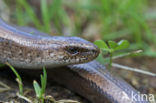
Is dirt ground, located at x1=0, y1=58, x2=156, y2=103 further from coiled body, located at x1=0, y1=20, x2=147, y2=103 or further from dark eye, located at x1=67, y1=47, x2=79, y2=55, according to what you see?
dark eye, located at x1=67, y1=47, x2=79, y2=55

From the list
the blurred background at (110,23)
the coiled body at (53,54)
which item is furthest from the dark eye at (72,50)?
the blurred background at (110,23)

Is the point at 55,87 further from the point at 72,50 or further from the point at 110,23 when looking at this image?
the point at 110,23

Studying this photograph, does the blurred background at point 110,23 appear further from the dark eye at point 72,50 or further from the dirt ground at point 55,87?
the dark eye at point 72,50

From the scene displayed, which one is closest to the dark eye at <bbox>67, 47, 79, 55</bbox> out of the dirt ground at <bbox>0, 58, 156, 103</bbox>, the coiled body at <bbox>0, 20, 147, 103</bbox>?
the coiled body at <bbox>0, 20, 147, 103</bbox>

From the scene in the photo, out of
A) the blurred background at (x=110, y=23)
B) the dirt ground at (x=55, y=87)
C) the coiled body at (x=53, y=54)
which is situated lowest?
the dirt ground at (x=55, y=87)

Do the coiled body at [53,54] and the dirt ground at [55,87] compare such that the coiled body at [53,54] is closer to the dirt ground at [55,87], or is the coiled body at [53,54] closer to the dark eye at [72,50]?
the dark eye at [72,50]

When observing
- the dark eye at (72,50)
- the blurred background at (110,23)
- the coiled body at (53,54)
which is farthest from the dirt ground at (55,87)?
the dark eye at (72,50)

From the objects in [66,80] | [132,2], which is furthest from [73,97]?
Answer: [132,2]

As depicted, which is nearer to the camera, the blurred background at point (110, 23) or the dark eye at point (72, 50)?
the dark eye at point (72, 50)

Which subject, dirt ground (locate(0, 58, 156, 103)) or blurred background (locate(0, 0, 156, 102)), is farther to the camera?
blurred background (locate(0, 0, 156, 102))

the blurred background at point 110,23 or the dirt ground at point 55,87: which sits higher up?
the blurred background at point 110,23

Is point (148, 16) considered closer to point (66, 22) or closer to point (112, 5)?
point (112, 5)
